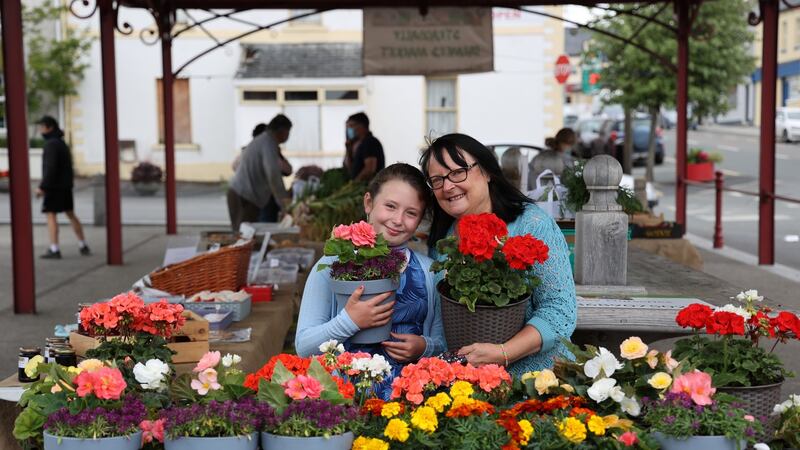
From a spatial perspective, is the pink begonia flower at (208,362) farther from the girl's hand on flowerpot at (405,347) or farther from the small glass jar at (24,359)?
the small glass jar at (24,359)

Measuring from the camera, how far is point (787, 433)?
287 centimetres

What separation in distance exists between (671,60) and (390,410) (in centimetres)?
2715

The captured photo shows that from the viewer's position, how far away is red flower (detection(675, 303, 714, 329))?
3.02m

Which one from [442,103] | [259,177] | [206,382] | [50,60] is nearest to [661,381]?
[206,382]

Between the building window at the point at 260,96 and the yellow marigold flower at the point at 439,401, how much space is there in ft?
83.7

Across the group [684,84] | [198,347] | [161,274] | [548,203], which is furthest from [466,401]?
[684,84]

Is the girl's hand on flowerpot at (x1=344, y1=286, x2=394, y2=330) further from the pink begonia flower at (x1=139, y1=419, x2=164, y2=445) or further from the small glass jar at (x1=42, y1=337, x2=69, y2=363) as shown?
the small glass jar at (x1=42, y1=337, x2=69, y2=363)

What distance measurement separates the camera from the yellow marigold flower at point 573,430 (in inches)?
105

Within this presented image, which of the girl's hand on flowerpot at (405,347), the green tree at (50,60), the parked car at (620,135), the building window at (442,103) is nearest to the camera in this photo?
the girl's hand on flowerpot at (405,347)

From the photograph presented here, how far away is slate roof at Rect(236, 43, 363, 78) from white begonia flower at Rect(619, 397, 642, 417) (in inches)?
987

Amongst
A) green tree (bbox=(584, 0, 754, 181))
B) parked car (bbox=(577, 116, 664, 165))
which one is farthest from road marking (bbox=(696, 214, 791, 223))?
parked car (bbox=(577, 116, 664, 165))

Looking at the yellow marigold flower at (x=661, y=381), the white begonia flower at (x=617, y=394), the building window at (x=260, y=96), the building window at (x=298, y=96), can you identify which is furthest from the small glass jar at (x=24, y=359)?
the building window at (x=298, y=96)

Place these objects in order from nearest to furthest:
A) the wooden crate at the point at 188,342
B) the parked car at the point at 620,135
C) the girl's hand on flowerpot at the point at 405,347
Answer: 1. the girl's hand on flowerpot at the point at 405,347
2. the wooden crate at the point at 188,342
3. the parked car at the point at 620,135

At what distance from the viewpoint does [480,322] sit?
128 inches
